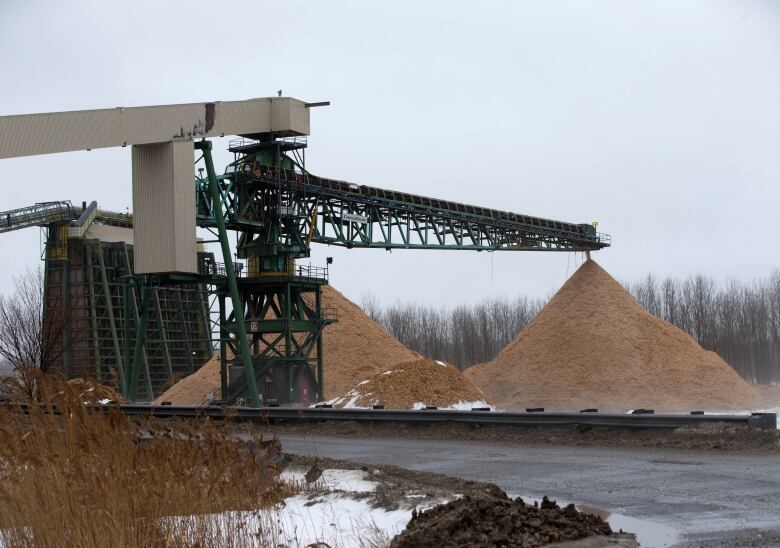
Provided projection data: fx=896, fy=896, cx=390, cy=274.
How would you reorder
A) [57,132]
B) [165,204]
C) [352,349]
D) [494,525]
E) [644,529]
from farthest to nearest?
[352,349] → [165,204] → [57,132] → [644,529] → [494,525]

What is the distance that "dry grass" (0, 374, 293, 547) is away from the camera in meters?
7.86

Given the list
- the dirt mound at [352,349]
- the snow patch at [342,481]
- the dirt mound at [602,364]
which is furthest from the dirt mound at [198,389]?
the snow patch at [342,481]

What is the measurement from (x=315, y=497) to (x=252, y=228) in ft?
97.5

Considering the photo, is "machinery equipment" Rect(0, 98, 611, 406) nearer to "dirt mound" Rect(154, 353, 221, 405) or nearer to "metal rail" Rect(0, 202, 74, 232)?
"dirt mound" Rect(154, 353, 221, 405)

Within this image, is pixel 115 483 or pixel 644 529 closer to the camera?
pixel 115 483

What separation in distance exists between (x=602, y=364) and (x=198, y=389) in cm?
2057

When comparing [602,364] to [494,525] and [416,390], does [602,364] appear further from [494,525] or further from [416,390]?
[494,525]

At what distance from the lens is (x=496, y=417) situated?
19875 mm

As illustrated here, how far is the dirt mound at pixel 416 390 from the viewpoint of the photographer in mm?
33469

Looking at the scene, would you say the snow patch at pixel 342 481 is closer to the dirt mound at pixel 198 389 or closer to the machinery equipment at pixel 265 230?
the machinery equipment at pixel 265 230

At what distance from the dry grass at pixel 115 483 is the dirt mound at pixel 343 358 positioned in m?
34.3

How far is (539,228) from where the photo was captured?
48.5m

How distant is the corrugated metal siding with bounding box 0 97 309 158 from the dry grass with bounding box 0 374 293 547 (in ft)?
76.1

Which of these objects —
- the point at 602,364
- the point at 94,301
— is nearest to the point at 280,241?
the point at 602,364
